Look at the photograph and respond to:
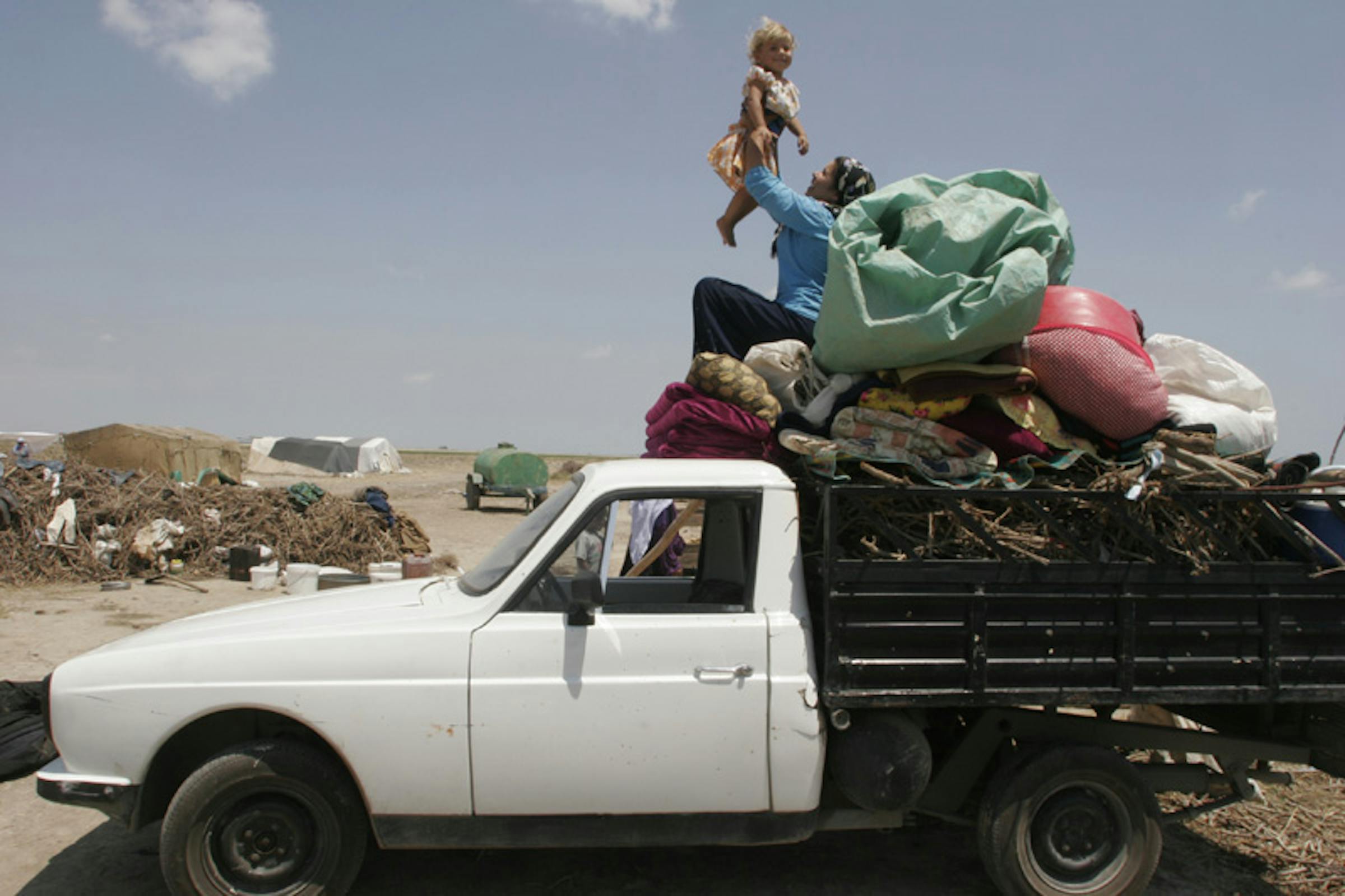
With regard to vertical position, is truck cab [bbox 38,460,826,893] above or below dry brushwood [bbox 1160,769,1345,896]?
above

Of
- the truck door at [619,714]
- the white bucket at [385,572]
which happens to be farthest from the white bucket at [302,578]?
the truck door at [619,714]

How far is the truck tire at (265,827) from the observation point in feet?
11.4

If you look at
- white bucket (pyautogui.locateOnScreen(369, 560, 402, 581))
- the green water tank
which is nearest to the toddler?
white bucket (pyautogui.locateOnScreen(369, 560, 402, 581))

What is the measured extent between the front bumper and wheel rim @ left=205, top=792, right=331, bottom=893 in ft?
1.08

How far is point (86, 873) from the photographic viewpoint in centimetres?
405

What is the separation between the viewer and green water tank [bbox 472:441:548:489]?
26.5 meters

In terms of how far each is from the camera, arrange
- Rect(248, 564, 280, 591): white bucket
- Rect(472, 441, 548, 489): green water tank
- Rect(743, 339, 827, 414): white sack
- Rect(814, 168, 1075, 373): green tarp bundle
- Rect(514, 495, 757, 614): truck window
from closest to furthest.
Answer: Rect(514, 495, 757, 614): truck window
Rect(814, 168, 1075, 373): green tarp bundle
Rect(743, 339, 827, 414): white sack
Rect(248, 564, 280, 591): white bucket
Rect(472, 441, 548, 489): green water tank

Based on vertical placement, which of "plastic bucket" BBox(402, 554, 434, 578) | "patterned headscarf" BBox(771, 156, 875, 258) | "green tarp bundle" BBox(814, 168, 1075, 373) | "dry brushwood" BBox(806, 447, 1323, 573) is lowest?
"plastic bucket" BBox(402, 554, 434, 578)

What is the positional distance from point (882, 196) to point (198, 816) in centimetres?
401

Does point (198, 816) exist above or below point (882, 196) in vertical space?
below

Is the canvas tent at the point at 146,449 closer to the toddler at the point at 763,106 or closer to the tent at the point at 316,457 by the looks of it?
the toddler at the point at 763,106

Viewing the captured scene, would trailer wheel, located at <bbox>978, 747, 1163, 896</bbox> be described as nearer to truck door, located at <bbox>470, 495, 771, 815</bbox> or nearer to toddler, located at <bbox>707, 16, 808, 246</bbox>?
truck door, located at <bbox>470, 495, 771, 815</bbox>

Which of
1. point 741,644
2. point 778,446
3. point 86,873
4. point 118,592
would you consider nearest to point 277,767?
point 86,873

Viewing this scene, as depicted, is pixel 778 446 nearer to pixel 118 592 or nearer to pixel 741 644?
pixel 741 644
